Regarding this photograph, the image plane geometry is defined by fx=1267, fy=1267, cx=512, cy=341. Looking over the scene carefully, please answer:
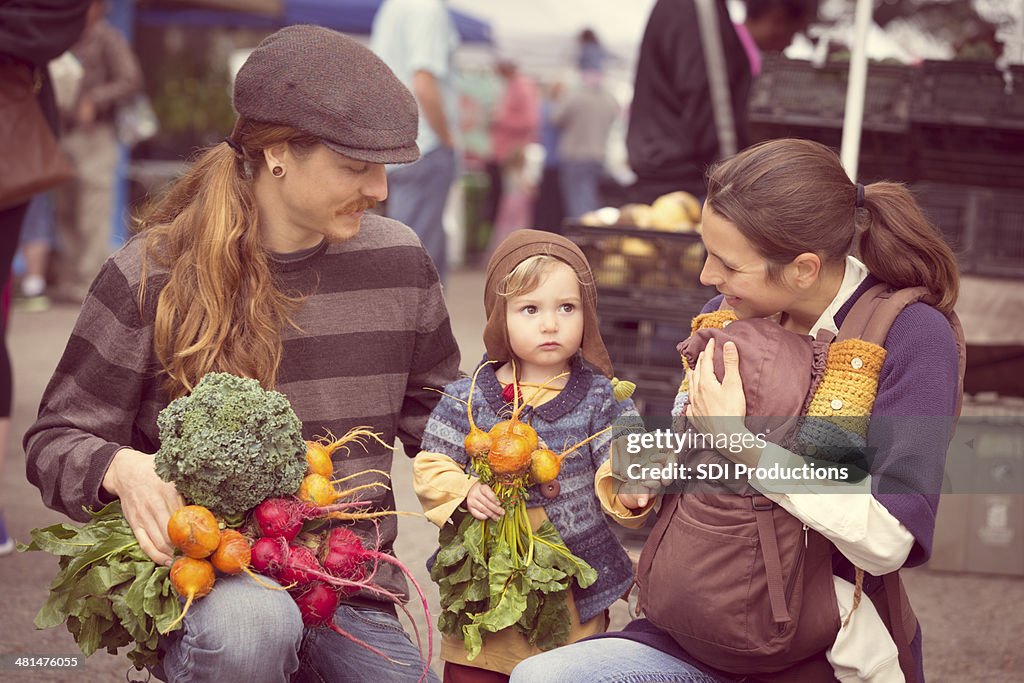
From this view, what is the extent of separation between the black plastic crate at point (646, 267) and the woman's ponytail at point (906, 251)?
204cm

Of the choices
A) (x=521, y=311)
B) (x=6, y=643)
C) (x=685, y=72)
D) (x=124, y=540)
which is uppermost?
(x=685, y=72)

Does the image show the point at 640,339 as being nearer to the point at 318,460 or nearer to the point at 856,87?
the point at 856,87

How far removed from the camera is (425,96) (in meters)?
6.74

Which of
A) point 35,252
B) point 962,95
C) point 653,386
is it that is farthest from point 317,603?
point 35,252

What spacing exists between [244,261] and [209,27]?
11.1m

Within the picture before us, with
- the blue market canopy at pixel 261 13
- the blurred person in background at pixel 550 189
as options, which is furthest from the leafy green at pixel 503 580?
the blurred person in background at pixel 550 189

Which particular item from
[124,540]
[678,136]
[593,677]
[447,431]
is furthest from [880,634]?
[678,136]

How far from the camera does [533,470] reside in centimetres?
260

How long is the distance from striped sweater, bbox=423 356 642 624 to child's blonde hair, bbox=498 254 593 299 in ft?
0.72

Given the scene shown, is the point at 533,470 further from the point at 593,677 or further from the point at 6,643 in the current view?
the point at 6,643

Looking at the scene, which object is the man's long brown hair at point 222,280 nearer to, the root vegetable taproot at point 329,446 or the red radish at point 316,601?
the root vegetable taproot at point 329,446

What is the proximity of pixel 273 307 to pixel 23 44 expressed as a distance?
1829mm

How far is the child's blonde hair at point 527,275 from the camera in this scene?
2.73 m

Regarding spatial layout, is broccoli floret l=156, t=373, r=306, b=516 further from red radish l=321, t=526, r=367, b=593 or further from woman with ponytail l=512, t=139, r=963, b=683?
woman with ponytail l=512, t=139, r=963, b=683
